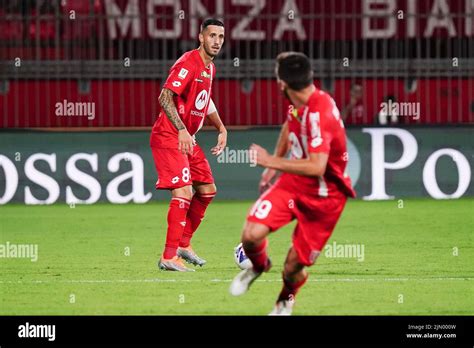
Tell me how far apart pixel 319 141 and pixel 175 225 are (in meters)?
3.13

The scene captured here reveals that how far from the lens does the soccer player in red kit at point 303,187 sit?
775cm

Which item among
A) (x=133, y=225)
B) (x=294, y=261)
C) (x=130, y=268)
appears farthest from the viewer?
(x=133, y=225)

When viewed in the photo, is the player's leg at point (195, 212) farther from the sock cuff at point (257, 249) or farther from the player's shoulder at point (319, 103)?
the player's shoulder at point (319, 103)

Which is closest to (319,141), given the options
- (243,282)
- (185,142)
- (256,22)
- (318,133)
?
(318,133)

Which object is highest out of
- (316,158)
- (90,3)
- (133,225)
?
(90,3)

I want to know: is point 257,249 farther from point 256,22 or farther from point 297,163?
point 256,22

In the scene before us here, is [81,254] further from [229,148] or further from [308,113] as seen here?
[229,148]

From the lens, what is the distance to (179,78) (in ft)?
34.6

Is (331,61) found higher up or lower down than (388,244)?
higher up

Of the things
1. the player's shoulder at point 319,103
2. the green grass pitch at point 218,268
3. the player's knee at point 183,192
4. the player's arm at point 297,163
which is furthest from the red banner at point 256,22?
the player's arm at point 297,163

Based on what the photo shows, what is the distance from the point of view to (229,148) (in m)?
18.0
